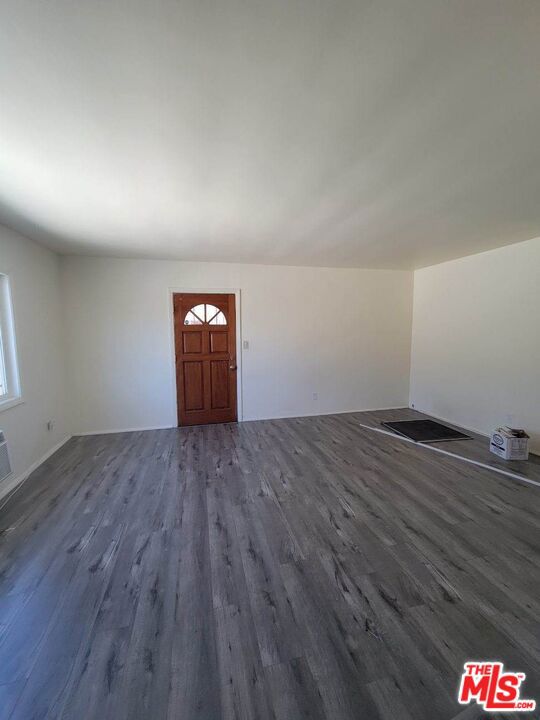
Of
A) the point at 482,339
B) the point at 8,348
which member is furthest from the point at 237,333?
the point at 482,339

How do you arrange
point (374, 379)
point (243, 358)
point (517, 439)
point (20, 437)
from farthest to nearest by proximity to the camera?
point (374, 379), point (243, 358), point (517, 439), point (20, 437)

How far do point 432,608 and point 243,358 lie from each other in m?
3.56

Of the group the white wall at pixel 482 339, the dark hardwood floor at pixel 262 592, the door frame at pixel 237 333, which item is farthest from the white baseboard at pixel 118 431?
the white wall at pixel 482 339

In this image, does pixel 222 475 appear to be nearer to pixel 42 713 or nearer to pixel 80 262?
pixel 42 713

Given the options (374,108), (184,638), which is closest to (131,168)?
(374,108)

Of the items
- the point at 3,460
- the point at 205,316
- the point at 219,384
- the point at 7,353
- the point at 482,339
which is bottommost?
the point at 3,460

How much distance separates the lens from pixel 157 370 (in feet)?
13.9

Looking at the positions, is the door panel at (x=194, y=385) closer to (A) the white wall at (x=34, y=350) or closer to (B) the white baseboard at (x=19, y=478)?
(A) the white wall at (x=34, y=350)

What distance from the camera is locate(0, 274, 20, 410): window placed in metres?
2.73

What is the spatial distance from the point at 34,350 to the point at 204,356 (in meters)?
2.06

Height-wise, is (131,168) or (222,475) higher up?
(131,168)

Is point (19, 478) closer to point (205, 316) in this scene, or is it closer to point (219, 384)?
point (219, 384)

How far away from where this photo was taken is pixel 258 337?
14.9 feet

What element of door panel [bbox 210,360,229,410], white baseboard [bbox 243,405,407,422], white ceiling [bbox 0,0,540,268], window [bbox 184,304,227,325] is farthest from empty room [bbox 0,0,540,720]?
white baseboard [bbox 243,405,407,422]
